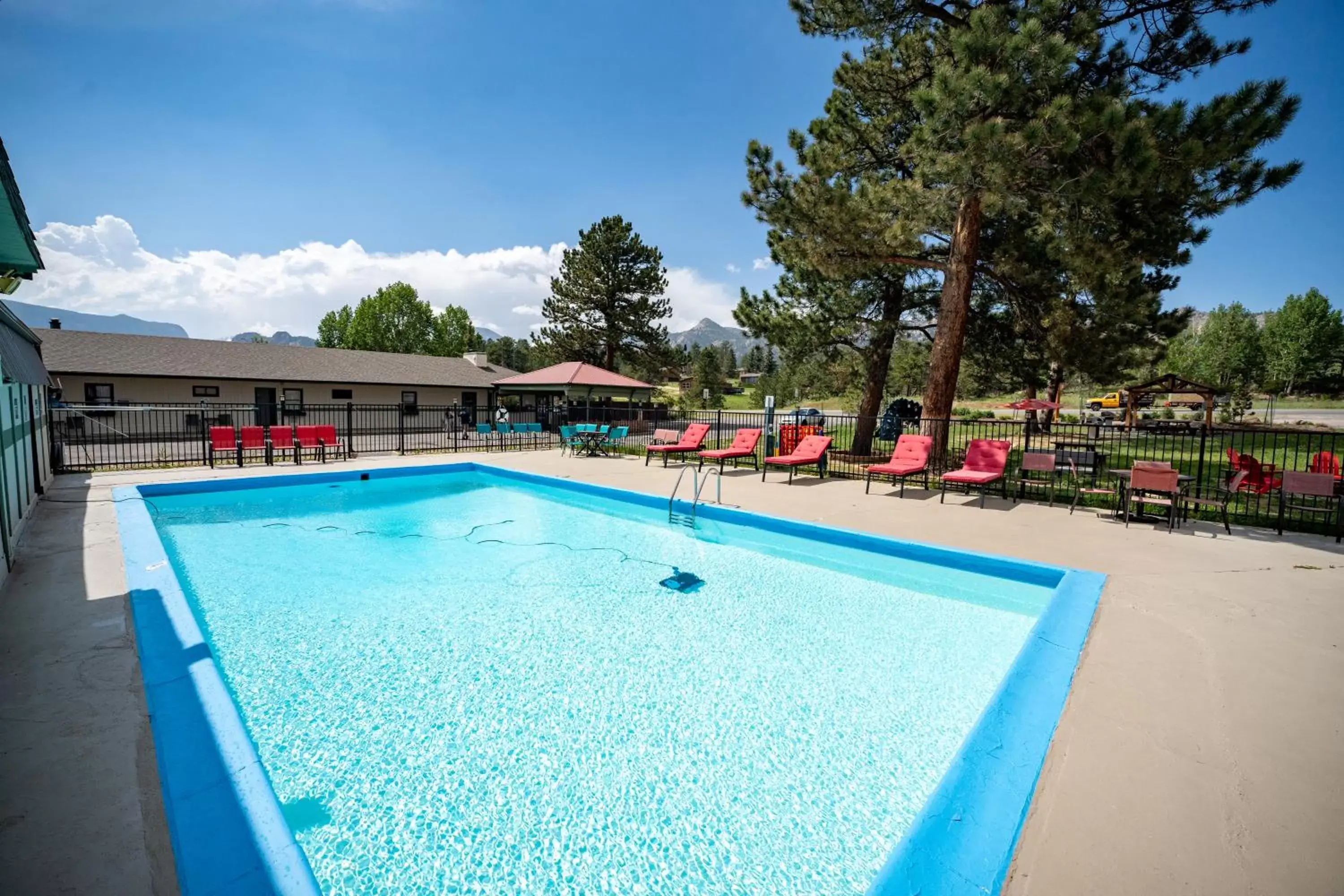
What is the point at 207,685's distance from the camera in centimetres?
297

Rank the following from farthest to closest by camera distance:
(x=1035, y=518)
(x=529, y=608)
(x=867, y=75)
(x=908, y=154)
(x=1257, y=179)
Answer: (x=867, y=75)
(x=908, y=154)
(x=1257, y=179)
(x=1035, y=518)
(x=529, y=608)

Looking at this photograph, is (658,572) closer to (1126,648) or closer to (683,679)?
(683,679)

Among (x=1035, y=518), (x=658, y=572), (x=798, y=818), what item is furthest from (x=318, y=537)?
(x=1035, y=518)

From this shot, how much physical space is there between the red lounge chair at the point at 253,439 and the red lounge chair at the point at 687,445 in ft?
27.7

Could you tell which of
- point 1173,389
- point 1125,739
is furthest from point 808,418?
point 1125,739

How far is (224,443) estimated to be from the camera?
11906 mm

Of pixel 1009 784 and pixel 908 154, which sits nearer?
pixel 1009 784

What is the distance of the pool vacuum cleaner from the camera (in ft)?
19.3

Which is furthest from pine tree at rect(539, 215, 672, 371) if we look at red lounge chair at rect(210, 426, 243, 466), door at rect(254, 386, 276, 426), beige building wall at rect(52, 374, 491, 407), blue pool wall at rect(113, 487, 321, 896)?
blue pool wall at rect(113, 487, 321, 896)

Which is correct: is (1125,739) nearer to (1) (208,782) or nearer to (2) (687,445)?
(1) (208,782)

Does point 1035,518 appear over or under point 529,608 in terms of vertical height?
over

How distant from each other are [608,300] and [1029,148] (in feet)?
90.8

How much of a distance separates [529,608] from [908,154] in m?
11.0

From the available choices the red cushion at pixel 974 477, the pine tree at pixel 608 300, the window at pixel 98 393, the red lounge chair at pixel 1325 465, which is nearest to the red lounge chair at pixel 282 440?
the red cushion at pixel 974 477
